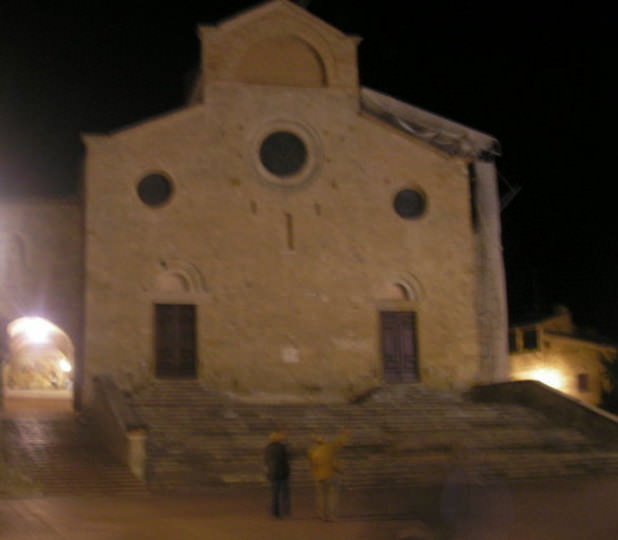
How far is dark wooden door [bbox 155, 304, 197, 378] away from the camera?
2438 cm

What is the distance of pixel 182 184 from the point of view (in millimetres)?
25031

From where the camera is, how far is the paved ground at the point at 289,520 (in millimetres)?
12375

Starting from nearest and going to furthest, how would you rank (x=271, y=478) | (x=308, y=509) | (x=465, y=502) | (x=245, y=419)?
(x=465, y=502) < (x=271, y=478) < (x=308, y=509) < (x=245, y=419)

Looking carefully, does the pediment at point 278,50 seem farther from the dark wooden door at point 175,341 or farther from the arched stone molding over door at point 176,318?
the dark wooden door at point 175,341

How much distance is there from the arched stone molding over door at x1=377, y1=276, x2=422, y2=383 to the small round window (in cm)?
408

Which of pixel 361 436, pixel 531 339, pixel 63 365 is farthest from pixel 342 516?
pixel 531 339

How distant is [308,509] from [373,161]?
13.5m

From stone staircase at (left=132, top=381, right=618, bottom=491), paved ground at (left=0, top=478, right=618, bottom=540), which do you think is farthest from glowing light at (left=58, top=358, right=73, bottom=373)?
paved ground at (left=0, top=478, right=618, bottom=540)

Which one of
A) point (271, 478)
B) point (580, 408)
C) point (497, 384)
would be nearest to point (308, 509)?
point (271, 478)

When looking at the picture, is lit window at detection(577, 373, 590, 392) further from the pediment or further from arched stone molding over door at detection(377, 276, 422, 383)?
the pediment

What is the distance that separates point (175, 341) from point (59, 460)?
6543 millimetres

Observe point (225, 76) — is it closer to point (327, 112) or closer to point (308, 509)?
point (327, 112)

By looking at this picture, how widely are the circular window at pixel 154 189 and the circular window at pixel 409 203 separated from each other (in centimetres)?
626

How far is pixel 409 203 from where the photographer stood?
26859 mm
